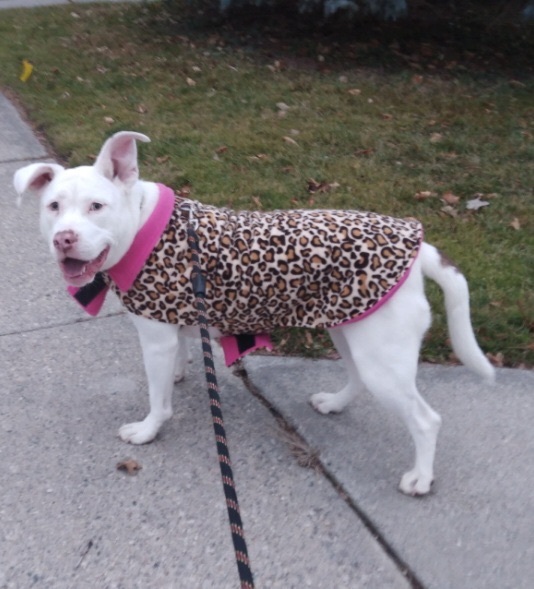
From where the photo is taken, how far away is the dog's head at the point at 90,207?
2.64 meters

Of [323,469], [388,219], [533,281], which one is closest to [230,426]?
[323,469]

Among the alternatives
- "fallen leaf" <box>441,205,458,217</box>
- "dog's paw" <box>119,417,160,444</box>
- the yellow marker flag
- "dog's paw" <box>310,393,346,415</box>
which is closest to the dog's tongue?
"dog's paw" <box>119,417,160,444</box>

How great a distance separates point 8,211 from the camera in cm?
555

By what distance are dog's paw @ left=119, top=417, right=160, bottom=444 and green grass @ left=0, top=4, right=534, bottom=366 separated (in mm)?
1012

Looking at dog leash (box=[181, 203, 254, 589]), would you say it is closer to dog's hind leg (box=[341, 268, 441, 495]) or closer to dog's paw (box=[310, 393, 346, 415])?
dog's hind leg (box=[341, 268, 441, 495])

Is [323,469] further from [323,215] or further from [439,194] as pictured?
[439,194]

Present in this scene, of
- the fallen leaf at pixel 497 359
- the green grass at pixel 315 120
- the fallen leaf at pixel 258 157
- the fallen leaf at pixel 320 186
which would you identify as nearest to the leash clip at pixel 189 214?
the green grass at pixel 315 120

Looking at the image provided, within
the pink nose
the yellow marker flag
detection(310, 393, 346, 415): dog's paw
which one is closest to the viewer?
the pink nose

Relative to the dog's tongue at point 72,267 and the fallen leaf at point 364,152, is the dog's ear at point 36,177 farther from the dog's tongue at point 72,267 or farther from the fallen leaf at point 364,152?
the fallen leaf at point 364,152

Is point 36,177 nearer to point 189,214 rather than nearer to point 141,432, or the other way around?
point 189,214

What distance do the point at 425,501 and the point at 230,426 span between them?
3.10 ft

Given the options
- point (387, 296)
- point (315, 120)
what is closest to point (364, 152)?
point (315, 120)

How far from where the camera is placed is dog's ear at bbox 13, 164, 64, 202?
276 centimetres

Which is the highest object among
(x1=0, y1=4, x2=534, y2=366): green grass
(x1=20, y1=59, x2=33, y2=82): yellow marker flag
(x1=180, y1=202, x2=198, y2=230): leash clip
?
(x1=180, y1=202, x2=198, y2=230): leash clip
